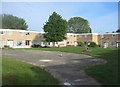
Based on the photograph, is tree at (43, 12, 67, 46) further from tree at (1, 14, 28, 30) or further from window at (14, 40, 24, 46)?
tree at (1, 14, 28, 30)

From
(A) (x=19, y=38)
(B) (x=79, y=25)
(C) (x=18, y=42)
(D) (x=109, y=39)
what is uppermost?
(B) (x=79, y=25)

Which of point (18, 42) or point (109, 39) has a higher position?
point (109, 39)

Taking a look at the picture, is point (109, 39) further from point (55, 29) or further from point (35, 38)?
point (55, 29)

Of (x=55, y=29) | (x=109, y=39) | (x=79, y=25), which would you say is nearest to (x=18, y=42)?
(x=55, y=29)

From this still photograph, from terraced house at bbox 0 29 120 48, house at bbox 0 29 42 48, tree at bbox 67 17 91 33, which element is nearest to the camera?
house at bbox 0 29 42 48

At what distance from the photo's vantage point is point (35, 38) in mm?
73250

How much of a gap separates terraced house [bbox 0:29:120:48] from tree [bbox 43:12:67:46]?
747cm

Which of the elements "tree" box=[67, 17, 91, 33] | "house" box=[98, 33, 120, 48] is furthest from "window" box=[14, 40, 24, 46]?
"tree" box=[67, 17, 91, 33]

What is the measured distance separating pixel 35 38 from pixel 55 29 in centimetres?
1108

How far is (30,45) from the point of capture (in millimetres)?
71250

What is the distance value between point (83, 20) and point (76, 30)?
5155 millimetres

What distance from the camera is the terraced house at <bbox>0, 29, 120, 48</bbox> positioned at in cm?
6503

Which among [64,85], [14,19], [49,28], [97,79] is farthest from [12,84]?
[14,19]

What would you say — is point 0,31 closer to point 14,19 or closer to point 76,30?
point 14,19
